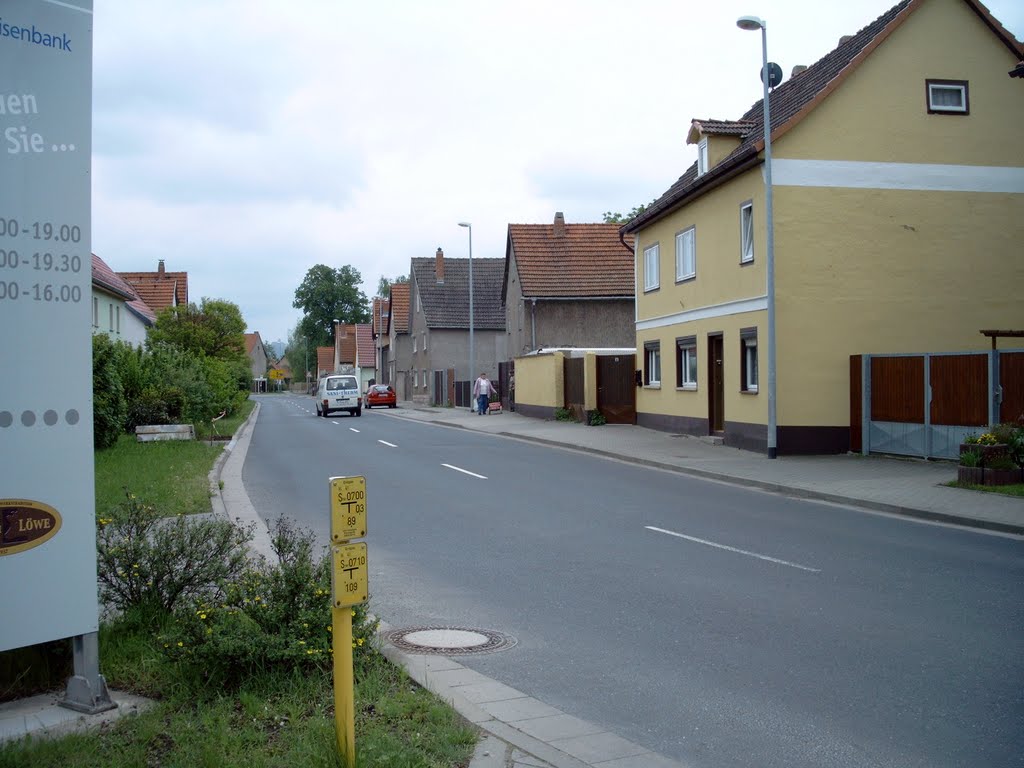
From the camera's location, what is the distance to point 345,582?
4.23 m

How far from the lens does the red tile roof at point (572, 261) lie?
146 ft

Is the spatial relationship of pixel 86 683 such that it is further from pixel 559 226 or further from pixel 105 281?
pixel 559 226

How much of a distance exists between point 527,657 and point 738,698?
1467 mm

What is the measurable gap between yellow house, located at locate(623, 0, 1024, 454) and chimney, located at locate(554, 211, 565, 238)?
2406cm

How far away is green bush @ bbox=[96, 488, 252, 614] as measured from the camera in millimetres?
6215

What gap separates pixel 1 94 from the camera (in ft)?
16.1

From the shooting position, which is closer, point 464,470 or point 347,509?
point 347,509

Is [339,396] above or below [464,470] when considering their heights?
above

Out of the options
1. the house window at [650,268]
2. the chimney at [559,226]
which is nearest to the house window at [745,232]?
the house window at [650,268]

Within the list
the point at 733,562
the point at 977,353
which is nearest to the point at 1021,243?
the point at 977,353

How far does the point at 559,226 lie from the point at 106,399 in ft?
97.0

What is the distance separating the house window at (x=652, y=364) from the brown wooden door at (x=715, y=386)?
4.01 meters

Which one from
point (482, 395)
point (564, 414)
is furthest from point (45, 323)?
point (482, 395)

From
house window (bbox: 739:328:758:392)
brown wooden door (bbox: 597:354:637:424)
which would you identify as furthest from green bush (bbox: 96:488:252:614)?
brown wooden door (bbox: 597:354:637:424)
